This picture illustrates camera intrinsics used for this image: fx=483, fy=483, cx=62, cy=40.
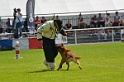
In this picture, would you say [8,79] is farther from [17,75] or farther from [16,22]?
[16,22]

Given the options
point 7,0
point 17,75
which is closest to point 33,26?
point 7,0

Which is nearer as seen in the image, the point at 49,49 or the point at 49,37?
the point at 49,49

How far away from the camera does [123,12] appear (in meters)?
38.5

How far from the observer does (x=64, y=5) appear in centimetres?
4025

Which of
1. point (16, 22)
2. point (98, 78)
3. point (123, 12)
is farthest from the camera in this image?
point (123, 12)

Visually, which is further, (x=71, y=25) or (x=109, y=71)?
(x=71, y=25)

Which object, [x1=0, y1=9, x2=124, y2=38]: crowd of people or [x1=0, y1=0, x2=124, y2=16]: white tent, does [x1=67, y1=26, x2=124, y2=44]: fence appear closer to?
[x1=0, y1=9, x2=124, y2=38]: crowd of people

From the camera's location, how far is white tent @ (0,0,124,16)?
38.5m

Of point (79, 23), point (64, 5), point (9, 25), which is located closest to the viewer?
point (9, 25)

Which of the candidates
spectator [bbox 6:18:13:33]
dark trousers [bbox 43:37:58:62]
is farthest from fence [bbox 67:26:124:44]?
dark trousers [bbox 43:37:58:62]

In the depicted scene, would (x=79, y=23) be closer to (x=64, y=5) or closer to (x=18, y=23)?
(x=18, y=23)

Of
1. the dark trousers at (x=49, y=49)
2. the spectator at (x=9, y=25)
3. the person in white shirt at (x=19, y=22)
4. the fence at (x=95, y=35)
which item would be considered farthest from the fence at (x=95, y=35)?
the dark trousers at (x=49, y=49)

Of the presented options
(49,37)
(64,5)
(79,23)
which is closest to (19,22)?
(79,23)

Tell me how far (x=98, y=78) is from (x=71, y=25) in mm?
21276
